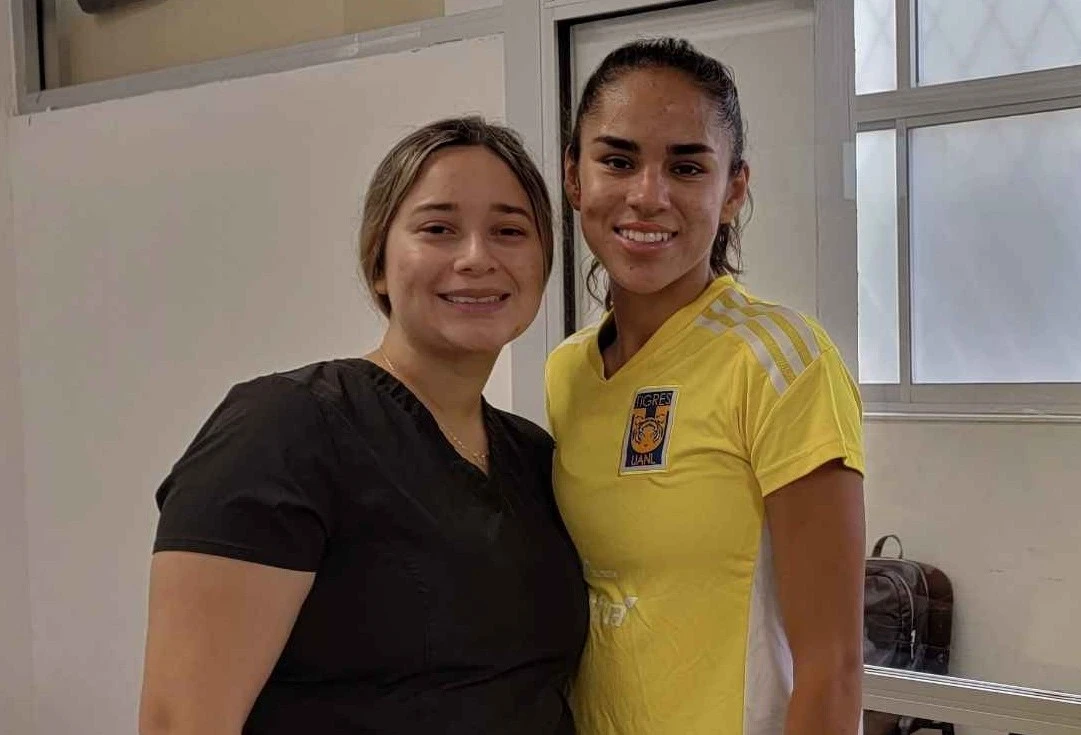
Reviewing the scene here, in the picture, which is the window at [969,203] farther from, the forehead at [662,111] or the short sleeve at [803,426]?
the short sleeve at [803,426]

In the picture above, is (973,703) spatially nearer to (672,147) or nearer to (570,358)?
(570,358)

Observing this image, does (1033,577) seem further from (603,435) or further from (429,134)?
(429,134)

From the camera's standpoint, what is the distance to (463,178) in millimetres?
1126

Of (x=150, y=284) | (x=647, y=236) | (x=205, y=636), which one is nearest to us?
(x=205, y=636)

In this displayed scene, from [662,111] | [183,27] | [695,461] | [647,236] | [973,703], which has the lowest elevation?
[973,703]

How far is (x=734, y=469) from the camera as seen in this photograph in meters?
1.07

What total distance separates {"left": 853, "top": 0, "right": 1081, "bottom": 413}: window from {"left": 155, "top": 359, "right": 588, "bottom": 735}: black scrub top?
898 millimetres

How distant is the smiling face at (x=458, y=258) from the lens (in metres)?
1.11

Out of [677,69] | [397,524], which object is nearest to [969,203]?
[677,69]

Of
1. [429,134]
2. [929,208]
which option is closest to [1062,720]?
[929,208]

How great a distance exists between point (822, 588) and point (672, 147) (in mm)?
477

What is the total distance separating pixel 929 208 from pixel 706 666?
0.96 m

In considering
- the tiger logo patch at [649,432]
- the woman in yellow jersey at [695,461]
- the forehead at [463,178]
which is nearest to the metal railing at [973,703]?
the woman in yellow jersey at [695,461]

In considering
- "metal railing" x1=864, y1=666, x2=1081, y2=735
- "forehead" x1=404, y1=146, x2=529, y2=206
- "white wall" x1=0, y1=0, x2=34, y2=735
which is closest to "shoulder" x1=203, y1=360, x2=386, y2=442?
"forehead" x1=404, y1=146, x2=529, y2=206
